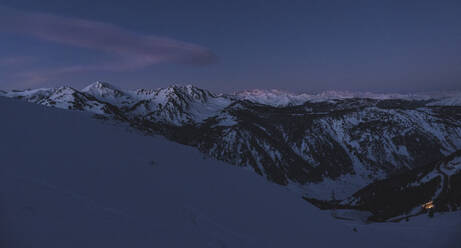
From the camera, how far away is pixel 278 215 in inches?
312

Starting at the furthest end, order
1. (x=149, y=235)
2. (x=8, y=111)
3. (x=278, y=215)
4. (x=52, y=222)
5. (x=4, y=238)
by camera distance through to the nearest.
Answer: (x=8, y=111), (x=278, y=215), (x=149, y=235), (x=52, y=222), (x=4, y=238)

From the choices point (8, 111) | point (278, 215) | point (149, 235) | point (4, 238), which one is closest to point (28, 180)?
point (4, 238)

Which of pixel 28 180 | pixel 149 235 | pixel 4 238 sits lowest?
pixel 149 235

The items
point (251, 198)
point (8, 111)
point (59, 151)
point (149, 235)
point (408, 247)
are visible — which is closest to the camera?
point (149, 235)

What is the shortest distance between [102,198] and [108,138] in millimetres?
4679

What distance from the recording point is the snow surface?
438 centimetres

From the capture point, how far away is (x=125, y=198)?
233 inches

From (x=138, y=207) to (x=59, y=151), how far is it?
3714 millimetres

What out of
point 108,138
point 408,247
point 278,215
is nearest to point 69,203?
point 108,138

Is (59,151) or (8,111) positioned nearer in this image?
(59,151)

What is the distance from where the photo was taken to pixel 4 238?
363cm

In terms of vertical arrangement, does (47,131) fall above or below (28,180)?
above

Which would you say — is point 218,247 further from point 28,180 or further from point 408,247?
point 408,247

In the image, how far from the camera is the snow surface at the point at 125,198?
438cm
